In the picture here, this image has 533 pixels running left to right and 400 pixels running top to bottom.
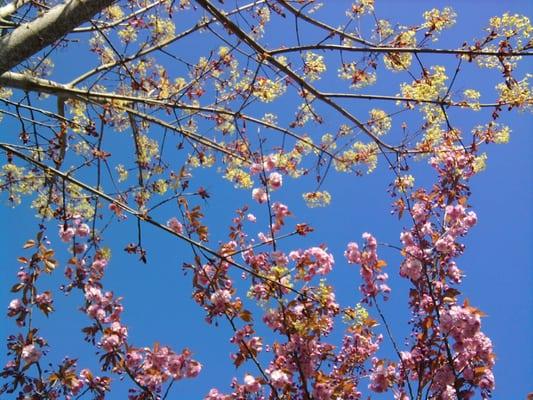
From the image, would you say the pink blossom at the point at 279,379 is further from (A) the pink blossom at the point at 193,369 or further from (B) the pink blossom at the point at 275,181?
(B) the pink blossom at the point at 275,181

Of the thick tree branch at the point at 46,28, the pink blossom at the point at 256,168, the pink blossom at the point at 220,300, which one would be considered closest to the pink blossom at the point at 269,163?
the pink blossom at the point at 256,168

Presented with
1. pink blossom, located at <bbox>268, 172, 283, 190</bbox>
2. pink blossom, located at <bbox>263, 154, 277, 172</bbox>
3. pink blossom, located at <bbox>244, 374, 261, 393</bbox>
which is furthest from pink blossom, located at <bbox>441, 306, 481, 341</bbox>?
pink blossom, located at <bbox>263, 154, 277, 172</bbox>

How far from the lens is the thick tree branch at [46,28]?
7.20ft

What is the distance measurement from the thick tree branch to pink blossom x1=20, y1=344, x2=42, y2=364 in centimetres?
175

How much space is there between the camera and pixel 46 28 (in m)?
2.22

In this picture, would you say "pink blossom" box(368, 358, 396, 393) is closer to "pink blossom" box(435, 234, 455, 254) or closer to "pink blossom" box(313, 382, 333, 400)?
"pink blossom" box(313, 382, 333, 400)

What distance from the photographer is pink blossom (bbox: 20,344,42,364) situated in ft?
9.79

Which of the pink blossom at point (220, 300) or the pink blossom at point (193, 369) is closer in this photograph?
the pink blossom at point (220, 300)

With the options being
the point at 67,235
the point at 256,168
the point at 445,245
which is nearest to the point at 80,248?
the point at 67,235

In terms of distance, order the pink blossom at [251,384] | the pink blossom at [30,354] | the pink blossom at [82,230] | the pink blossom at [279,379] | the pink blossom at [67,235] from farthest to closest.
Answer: the pink blossom at [82,230], the pink blossom at [67,235], the pink blossom at [251,384], the pink blossom at [279,379], the pink blossom at [30,354]

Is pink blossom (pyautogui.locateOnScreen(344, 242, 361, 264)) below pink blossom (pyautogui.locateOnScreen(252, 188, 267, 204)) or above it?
below

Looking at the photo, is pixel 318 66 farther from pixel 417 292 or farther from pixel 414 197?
pixel 417 292

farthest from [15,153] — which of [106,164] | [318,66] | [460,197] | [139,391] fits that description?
[460,197]

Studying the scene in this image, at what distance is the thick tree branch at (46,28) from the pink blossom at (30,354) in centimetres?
175
